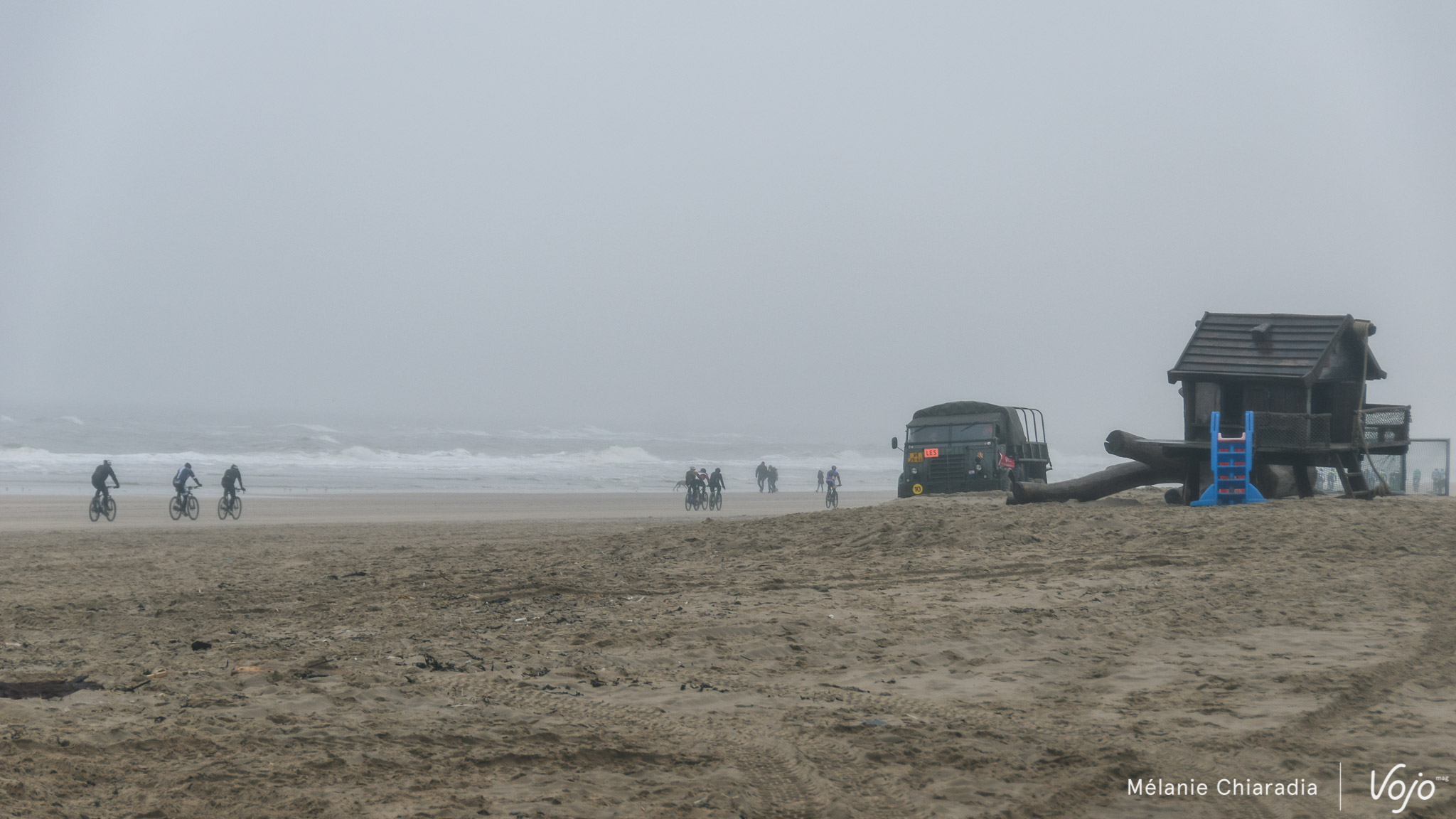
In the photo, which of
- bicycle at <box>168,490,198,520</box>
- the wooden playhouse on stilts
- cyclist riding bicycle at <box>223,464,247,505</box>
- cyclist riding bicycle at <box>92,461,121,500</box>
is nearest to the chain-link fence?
the wooden playhouse on stilts

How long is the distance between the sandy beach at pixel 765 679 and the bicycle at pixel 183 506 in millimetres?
13096

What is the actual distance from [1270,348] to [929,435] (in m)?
8.43

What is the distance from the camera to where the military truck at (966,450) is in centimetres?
2112

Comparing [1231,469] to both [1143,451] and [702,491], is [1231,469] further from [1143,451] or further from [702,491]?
[702,491]

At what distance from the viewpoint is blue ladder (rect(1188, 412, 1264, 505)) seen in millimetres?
13898

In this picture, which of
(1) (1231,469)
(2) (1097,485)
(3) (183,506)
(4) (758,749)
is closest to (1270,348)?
(1) (1231,469)

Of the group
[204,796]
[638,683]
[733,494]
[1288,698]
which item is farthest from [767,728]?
[733,494]

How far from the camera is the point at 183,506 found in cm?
2372

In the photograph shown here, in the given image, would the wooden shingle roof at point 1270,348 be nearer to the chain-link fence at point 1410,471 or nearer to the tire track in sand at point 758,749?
the chain-link fence at point 1410,471

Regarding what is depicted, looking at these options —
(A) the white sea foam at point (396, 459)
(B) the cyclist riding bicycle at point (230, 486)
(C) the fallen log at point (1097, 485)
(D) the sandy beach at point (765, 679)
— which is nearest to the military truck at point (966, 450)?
(C) the fallen log at point (1097, 485)

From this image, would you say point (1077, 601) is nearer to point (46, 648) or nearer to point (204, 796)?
point (204, 796)

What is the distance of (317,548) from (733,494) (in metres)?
33.9

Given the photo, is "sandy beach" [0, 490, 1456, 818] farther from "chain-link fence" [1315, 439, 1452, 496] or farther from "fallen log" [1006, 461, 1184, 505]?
"chain-link fence" [1315, 439, 1452, 496]

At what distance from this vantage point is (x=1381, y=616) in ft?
22.9
